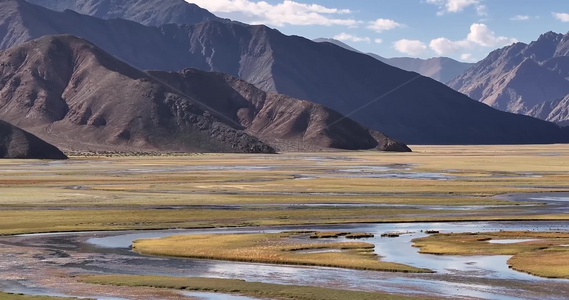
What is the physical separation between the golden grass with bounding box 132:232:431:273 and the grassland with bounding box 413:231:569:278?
4.21m

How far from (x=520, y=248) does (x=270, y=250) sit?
13.3 metres

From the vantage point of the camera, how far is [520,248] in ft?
163

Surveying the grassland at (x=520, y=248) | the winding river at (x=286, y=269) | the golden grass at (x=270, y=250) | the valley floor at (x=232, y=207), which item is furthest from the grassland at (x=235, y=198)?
the grassland at (x=520, y=248)

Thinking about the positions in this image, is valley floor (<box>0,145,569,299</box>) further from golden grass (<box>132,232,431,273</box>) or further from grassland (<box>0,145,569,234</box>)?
golden grass (<box>132,232,431,273</box>)

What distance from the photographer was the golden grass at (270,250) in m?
45.0

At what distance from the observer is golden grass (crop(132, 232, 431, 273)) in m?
45.0

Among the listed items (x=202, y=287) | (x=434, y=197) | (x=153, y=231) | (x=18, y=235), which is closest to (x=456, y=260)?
(x=202, y=287)

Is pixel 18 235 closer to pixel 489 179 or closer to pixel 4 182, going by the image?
pixel 4 182

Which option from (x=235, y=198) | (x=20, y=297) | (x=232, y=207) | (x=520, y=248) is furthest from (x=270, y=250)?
(x=235, y=198)

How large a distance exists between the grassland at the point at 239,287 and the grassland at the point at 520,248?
9968 mm

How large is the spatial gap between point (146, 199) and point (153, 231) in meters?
24.2

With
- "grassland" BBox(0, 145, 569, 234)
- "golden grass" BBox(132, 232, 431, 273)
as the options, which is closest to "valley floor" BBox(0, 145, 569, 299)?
"grassland" BBox(0, 145, 569, 234)

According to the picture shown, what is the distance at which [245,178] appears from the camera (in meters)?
122

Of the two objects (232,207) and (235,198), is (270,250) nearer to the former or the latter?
(232,207)
